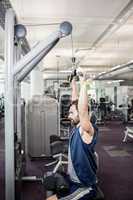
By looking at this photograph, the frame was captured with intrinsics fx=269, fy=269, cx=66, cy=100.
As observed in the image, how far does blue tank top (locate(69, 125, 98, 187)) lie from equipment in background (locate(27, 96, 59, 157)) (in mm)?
3589

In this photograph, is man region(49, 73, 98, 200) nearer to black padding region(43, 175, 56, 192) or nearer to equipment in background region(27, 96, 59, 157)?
black padding region(43, 175, 56, 192)

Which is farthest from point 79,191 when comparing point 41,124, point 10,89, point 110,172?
point 41,124

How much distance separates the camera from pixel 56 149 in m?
4.75

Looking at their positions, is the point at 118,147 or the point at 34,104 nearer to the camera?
the point at 34,104

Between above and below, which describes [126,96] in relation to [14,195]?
above

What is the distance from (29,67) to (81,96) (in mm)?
844

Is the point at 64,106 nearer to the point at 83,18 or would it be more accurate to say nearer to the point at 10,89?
the point at 83,18

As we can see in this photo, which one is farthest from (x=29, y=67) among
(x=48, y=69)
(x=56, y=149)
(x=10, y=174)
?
(x=48, y=69)

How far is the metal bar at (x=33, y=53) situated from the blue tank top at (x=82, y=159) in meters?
0.96

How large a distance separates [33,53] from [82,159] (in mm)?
1270

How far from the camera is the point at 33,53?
2.95 metres

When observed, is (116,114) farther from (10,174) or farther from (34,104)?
(10,174)

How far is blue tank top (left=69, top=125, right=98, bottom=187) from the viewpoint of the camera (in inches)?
96.0

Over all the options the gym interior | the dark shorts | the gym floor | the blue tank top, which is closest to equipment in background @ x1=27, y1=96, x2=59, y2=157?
the gym interior
